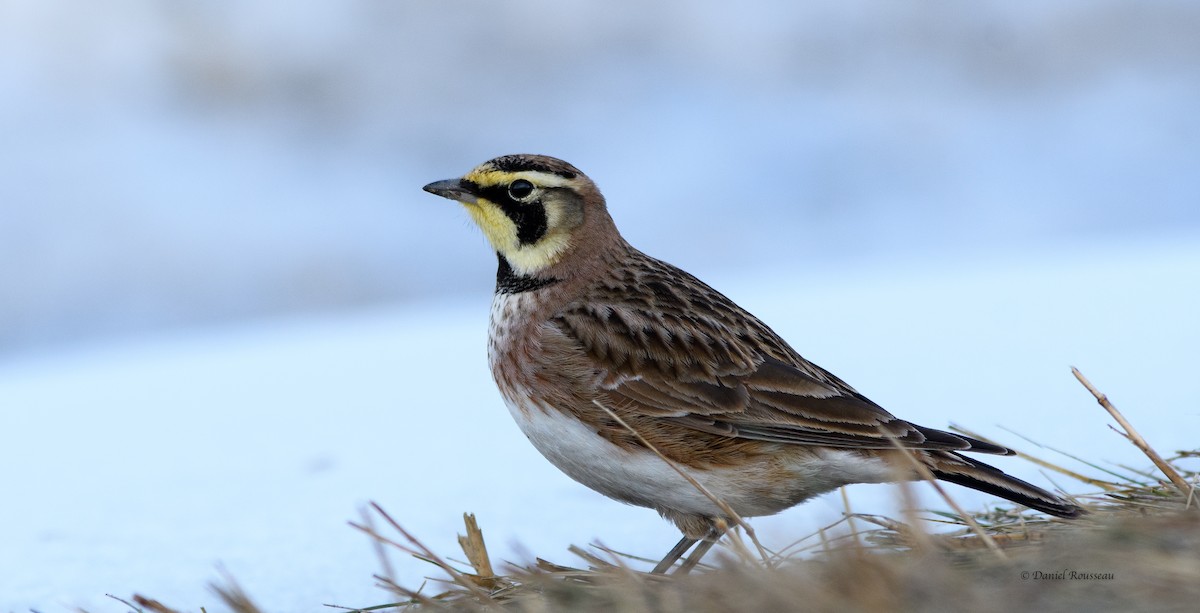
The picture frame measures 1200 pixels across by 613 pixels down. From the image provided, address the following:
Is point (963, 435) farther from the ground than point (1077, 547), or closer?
farther from the ground

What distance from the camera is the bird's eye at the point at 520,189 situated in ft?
13.6

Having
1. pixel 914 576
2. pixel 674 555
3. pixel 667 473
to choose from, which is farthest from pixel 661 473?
pixel 914 576

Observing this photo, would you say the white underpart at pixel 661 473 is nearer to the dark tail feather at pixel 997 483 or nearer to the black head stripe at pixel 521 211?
the dark tail feather at pixel 997 483

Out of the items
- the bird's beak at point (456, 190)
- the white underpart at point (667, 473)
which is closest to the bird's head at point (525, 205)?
the bird's beak at point (456, 190)

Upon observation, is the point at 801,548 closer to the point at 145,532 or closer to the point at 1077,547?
the point at 1077,547

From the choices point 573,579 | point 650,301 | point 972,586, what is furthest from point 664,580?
point 650,301

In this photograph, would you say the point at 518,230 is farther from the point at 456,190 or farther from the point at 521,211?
the point at 456,190

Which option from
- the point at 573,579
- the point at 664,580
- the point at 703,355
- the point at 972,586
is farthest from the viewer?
the point at 703,355

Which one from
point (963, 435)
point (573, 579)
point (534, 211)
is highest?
point (534, 211)

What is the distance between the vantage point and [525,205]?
419 centimetres

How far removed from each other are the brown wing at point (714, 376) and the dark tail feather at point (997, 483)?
0.21 feet

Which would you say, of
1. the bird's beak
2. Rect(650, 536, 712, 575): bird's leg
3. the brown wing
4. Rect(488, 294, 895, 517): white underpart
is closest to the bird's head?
the bird's beak

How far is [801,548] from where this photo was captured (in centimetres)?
276

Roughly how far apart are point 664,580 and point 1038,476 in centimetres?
192
